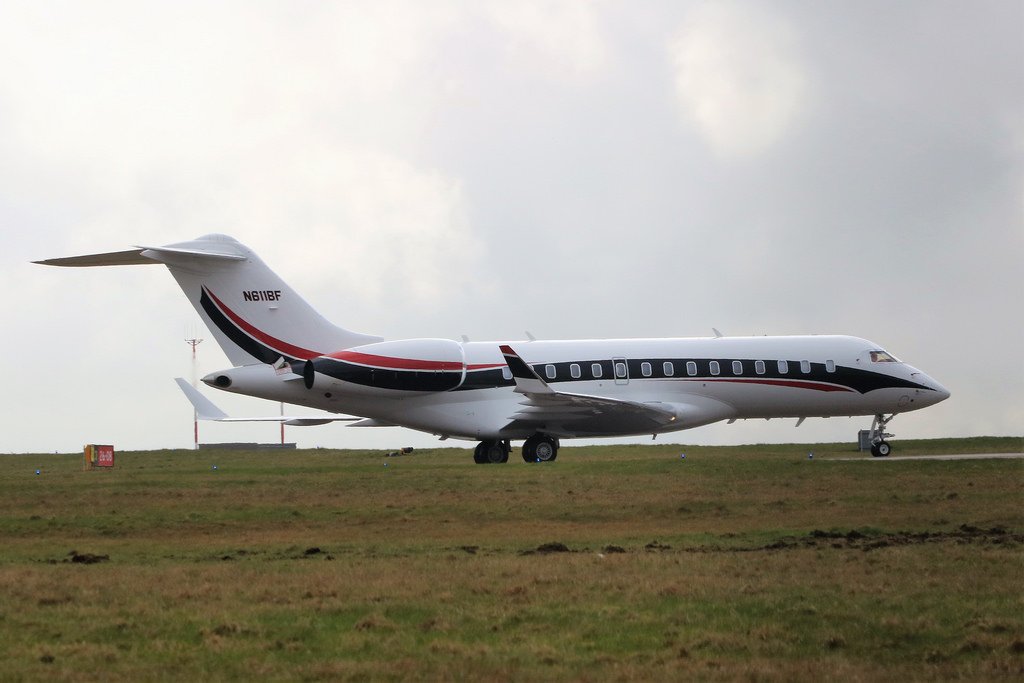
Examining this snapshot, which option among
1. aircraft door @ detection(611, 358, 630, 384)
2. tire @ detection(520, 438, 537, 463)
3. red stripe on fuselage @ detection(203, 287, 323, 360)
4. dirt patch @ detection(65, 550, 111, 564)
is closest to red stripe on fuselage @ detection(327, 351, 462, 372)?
red stripe on fuselage @ detection(203, 287, 323, 360)

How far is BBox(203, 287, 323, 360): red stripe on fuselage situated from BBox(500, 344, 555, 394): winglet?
5069 millimetres

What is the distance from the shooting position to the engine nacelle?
32.5 m

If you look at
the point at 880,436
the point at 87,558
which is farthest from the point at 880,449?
the point at 87,558

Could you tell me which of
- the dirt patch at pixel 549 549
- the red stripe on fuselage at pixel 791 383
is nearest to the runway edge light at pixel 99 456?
the red stripe on fuselage at pixel 791 383

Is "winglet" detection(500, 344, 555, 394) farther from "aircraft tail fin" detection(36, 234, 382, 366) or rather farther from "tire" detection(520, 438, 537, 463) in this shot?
"aircraft tail fin" detection(36, 234, 382, 366)

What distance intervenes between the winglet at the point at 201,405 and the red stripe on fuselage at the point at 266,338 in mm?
7929

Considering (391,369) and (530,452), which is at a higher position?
(391,369)

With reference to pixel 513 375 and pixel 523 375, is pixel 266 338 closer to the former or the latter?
pixel 513 375

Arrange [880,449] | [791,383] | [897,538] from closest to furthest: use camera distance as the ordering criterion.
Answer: [897,538], [791,383], [880,449]

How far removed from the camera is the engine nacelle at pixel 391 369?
107ft

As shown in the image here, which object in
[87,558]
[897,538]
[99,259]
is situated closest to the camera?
[87,558]

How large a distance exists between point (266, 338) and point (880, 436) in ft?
60.0

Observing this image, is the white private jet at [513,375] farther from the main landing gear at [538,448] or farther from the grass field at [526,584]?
the grass field at [526,584]

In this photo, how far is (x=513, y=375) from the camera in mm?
32250
